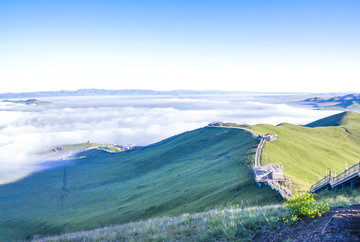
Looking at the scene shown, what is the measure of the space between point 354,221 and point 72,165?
421ft

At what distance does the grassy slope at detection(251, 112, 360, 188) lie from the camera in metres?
48.4

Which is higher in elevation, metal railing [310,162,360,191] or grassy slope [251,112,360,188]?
metal railing [310,162,360,191]

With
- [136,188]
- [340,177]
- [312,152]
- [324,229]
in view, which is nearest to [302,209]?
[324,229]

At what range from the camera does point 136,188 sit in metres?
62.6

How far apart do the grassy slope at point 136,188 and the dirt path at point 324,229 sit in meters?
16.7

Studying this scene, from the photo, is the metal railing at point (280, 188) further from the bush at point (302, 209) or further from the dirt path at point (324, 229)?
the dirt path at point (324, 229)

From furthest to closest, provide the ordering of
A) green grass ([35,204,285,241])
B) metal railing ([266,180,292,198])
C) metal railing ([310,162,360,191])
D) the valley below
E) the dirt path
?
metal railing ([266,180,292,198]) → metal railing ([310,162,360,191]) → the valley below → green grass ([35,204,285,241]) → the dirt path

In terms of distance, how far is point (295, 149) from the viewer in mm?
63906

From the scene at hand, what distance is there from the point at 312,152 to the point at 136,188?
152 ft

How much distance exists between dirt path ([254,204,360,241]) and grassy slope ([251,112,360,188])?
79.9 ft

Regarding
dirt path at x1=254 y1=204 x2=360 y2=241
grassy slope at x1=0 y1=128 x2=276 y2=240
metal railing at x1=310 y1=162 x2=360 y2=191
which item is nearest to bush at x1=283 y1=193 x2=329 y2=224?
dirt path at x1=254 y1=204 x2=360 y2=241

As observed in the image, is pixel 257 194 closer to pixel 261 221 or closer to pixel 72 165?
pixel 261 221

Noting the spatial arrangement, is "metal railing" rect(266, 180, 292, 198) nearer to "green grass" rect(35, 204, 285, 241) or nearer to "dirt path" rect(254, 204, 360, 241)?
"green grass" rect(35, 204, 285, 241)

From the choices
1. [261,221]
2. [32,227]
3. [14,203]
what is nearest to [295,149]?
[261,221]
